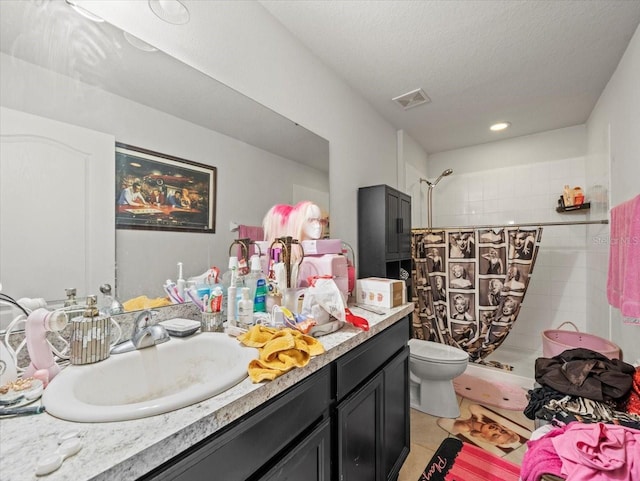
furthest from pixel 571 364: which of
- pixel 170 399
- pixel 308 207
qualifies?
pixel 170 399

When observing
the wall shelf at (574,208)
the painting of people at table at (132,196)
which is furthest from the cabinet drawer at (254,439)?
the wall shelf at (574,208)

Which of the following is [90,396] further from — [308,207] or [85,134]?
[308,207]

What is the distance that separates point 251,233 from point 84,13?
916 millimetres

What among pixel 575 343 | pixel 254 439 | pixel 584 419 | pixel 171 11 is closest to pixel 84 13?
pixel 171 11

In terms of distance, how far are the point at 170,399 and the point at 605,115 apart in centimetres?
320

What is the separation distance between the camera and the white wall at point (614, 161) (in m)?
1.69

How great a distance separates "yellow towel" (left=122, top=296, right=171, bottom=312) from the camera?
99 centimetres

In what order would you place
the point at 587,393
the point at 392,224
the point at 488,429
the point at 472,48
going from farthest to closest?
the point at 392,224, the point at 488,429, the point at 472,48, the point at 587,393

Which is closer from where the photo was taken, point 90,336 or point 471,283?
point 90,336

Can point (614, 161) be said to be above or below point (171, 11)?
below

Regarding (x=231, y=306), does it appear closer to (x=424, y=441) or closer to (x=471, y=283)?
(x=424, y=441)

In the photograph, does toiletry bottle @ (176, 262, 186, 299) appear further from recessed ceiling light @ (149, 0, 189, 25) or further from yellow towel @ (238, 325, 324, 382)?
recessed ceiling light @ (149, 0, 189, 25)

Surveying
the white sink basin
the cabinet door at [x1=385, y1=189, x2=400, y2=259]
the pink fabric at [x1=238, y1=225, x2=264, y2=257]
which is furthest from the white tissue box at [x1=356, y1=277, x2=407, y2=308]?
the white sink basin

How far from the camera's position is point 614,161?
2.05 metres
